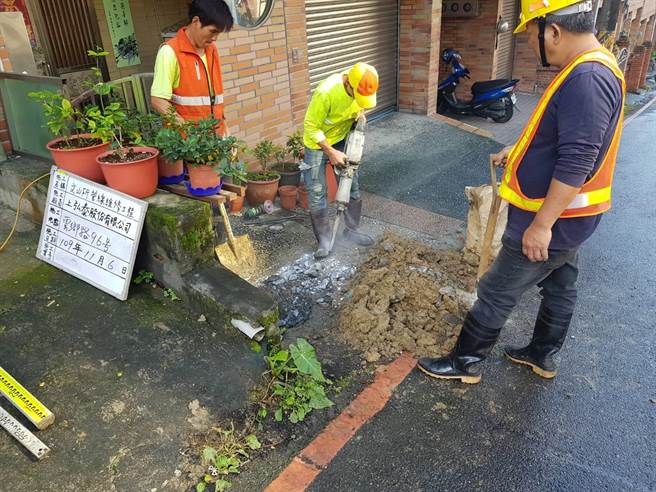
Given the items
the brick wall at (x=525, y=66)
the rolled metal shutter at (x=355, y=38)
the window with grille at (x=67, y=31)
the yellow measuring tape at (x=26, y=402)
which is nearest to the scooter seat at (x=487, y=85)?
the rolled metal shutter at (x=355, y=38)

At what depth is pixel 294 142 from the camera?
6086mm

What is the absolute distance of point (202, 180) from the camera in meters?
3.55

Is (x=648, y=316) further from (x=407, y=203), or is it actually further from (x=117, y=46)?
(x=117, y=46)

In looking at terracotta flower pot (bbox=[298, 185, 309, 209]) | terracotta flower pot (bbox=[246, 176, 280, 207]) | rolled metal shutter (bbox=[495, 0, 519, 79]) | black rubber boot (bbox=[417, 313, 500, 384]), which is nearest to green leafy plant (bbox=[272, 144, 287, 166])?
terracotta flower pot (bbox=[246, 176, 280, 207])

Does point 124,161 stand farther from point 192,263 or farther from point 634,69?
point 634,69

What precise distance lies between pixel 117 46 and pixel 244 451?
6.15 m

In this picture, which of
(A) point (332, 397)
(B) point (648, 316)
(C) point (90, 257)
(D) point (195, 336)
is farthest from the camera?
(B) point (648, 316)

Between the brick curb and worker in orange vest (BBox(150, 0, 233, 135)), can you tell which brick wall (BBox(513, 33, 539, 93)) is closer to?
worker in orange vest (BBox(150, 0, 233, 135))

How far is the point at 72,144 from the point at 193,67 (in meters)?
1.11

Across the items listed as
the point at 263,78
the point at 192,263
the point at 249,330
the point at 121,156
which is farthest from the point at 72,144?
the point at 263,78

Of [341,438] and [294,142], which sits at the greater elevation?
[294,142]

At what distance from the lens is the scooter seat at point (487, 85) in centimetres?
1018

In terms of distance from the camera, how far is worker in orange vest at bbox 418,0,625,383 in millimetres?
2238

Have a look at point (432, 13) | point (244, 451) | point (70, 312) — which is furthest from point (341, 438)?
point (432, 13)
